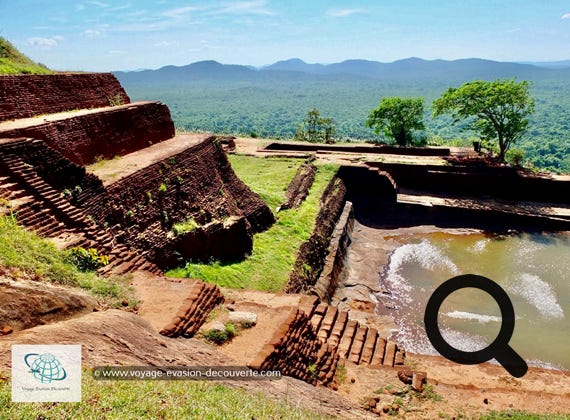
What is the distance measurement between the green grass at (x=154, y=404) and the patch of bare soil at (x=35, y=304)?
3.77ft

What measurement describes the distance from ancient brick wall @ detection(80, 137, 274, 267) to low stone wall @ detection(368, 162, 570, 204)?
11946 mm

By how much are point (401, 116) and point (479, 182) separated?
10565mm

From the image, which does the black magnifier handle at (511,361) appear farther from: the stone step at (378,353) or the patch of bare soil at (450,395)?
the stone step at (378,353)

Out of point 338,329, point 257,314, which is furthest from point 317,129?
point 257,314

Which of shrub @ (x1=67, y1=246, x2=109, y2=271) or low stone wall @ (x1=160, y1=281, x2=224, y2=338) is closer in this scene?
low stone wall @ (x1=160, y1=281, x2=224, y2=338)

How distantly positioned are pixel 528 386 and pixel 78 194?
9967 mm

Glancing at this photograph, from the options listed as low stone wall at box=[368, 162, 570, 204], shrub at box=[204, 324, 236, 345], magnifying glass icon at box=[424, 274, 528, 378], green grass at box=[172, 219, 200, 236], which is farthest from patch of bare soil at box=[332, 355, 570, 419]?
low stone wall at box=[368, 162, 570, 204]

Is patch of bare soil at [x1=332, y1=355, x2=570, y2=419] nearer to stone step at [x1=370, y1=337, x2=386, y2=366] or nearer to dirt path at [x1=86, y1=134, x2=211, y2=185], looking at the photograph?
stone step at [x1=370, y1=337, x2=386, y2=366]

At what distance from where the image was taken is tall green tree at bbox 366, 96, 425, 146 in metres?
30.0

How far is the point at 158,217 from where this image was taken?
9555 mm

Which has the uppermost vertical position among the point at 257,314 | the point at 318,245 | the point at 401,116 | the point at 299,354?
the point at 401,116

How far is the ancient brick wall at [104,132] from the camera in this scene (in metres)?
9.03

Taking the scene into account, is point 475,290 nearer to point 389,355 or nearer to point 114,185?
point 389,355

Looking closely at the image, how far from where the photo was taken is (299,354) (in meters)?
6.51
